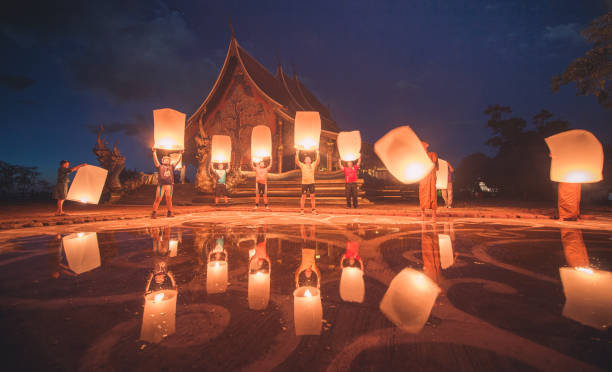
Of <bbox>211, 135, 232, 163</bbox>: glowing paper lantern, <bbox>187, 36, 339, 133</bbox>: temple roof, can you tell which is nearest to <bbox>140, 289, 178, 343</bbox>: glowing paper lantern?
<bbox>211, 135, 232, 163</bbox>: glowing paper lantern

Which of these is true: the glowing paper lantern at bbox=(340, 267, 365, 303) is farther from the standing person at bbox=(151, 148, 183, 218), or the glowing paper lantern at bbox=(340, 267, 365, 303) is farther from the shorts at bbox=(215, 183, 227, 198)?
the shorts at bbox=(215, 183, 227, 198)

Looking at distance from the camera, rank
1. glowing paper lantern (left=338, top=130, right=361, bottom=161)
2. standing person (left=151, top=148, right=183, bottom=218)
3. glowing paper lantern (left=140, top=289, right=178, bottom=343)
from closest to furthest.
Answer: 1. glowing paper lantern (left=140, top=289, right=178, bottom=343)
2. standing person (left=151, top=148, right=183, bottom=218)
3. glowing paper lantern (left=338, top=130, right=361, bottom=161)

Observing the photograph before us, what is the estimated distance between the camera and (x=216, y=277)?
1.58 m

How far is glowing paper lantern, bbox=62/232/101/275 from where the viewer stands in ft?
6.03

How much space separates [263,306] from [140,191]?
14.3 m

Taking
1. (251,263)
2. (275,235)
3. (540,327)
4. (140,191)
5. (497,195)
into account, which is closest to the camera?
(540,327)

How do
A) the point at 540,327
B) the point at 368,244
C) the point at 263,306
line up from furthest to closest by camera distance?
1. the point at 368,244
2. the point at 263,306
3. the point at 540,327

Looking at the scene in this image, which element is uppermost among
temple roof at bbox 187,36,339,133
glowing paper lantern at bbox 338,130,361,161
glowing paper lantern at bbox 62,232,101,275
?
temple roof at bbox 187,36,339,133

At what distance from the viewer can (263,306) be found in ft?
3.90

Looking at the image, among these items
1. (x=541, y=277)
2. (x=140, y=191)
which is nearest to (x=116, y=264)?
(x=541, y=277)

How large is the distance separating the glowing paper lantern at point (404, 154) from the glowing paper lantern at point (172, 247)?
10.1ft

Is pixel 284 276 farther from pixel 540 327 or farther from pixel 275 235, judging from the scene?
pixel 275 235

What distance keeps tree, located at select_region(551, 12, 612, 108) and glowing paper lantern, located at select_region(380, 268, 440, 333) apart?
9.02m

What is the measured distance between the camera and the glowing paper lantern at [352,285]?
4.20 ft
